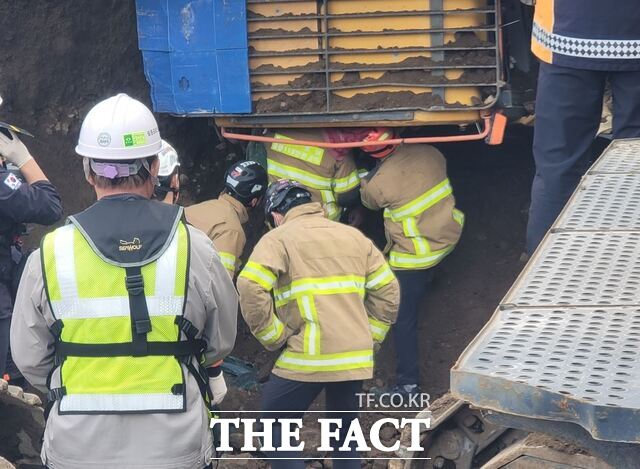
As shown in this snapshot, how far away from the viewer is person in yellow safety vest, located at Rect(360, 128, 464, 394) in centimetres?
727

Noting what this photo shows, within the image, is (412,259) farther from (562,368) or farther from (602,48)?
(562,368)

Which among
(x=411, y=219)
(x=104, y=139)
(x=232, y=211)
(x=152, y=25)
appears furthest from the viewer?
(x=411, y=219)

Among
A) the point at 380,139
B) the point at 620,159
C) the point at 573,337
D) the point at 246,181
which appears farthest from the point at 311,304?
the point at 573,337

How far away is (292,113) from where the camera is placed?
7105 millimetres

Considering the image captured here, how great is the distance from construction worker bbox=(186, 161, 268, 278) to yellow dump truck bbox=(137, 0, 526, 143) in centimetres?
32

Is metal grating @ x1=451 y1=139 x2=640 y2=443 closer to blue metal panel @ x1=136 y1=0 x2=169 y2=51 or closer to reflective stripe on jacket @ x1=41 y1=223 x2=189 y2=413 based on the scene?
reflective stripe on jacket @ x1=41 y1=223 x2=189 y2=413

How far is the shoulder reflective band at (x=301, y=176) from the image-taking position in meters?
7.43

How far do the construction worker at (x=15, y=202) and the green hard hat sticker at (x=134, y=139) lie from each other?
1693mm

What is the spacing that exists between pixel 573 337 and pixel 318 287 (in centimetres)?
324

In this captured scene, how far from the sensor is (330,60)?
6.99 meters

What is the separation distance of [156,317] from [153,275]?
137 mm

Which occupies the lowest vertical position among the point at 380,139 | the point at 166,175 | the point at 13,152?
the point at 380,139

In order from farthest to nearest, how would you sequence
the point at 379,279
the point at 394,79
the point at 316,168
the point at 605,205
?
1. the point at 316,168
2. the point at 394,79
3. the point at 379,279
4. the point at 605,205

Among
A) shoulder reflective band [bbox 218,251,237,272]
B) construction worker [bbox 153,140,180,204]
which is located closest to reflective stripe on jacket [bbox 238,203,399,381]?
construction worker [bbox 153,140,180,204]
